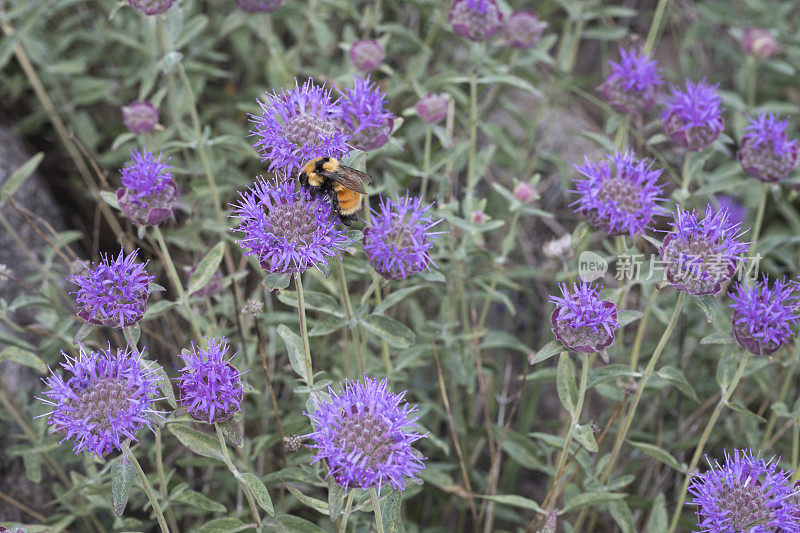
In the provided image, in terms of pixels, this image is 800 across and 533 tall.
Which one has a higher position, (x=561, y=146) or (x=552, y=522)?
(x=561, y=146)

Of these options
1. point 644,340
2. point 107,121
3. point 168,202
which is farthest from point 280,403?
point 107,121

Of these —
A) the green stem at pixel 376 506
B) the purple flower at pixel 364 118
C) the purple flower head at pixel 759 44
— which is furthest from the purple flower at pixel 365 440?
the purple flower head at pixel 759 44

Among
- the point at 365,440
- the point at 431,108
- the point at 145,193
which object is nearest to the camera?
the point at 365,440

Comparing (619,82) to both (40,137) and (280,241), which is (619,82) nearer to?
(280,241)

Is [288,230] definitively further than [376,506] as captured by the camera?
Yes

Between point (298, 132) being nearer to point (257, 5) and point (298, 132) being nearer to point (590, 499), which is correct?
point (257, 5)

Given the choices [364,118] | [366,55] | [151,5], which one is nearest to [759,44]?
[366,55]

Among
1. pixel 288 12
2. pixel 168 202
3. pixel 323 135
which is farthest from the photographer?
pixel 288 12
